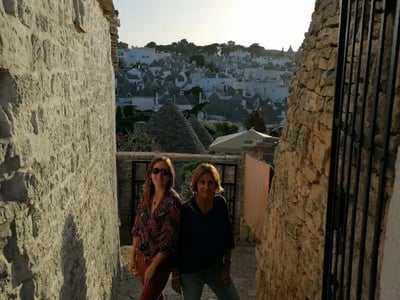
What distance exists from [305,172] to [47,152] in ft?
6.37

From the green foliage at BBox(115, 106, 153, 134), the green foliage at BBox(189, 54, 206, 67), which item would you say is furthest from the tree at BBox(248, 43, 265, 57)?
the green foliage at BBox(115, 106, 153, 134)

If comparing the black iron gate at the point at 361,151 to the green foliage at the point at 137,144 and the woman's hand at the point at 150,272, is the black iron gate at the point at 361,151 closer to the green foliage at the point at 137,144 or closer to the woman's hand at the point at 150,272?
the woman's hand at the point at 150,272

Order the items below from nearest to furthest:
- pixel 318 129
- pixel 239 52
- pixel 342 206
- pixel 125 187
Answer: pixel 342 206
pixel 318 129
pixel 125 187
pixel 239 52

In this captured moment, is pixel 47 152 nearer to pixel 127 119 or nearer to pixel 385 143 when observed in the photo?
pixel 385 143

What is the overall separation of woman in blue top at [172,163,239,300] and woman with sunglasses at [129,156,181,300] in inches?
3.7

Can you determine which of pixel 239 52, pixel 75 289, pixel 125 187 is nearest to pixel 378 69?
pixel 75 289

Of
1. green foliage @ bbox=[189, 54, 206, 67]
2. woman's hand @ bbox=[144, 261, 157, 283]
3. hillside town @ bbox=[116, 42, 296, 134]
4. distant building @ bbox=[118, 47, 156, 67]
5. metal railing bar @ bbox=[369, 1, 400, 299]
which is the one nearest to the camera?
metal railing bar @ bbox=[369, 1, 400, 299]

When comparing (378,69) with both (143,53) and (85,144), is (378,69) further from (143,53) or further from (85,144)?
(143,53)

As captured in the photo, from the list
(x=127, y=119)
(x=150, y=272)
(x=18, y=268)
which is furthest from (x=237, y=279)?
(x=127, y=119)

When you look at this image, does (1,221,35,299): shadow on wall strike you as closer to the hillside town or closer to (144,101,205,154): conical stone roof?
(144,101,205,154): conical stone roof

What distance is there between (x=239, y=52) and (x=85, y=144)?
128 metres

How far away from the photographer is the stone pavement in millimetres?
6845

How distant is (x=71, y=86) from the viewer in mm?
3543

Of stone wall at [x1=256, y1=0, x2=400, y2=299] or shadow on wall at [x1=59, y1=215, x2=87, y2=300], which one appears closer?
shadow on wall at [x1=59, y1=215, x2=87, y2=300]
